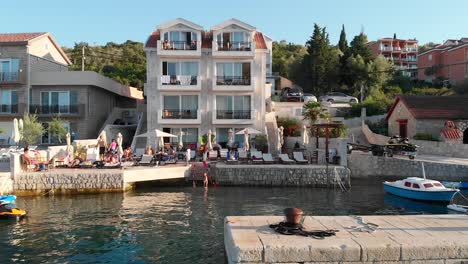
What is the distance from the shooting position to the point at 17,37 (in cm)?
4175

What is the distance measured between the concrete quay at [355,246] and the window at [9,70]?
36273 millimetres

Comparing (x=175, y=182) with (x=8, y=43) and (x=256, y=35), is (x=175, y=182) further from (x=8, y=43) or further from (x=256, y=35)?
(x=8, y=43)

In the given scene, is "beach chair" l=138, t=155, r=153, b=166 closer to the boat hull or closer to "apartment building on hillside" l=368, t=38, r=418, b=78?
the boat hull

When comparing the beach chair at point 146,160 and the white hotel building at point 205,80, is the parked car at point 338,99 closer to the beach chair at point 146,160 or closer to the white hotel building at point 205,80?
the white hotel building at point 205,80

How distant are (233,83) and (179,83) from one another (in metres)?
4.89

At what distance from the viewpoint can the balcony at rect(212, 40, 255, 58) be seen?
38.1m

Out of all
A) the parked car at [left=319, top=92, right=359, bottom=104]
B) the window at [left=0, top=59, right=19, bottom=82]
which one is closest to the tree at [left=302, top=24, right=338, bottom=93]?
the parked car at [left=319, top=92, right=359, bottom=104]

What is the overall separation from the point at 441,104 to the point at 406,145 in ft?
30.4

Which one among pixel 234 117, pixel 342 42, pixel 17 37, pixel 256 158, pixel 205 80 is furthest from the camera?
pixel 342 42

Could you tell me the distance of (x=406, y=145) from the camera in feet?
111

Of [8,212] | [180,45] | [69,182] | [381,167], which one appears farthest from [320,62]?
[8,212]

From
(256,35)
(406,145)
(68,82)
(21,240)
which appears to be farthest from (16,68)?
(406,145)

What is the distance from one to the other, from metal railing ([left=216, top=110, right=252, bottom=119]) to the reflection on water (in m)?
12.2

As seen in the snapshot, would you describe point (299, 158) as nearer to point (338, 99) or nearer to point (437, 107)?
point (437, 107)
